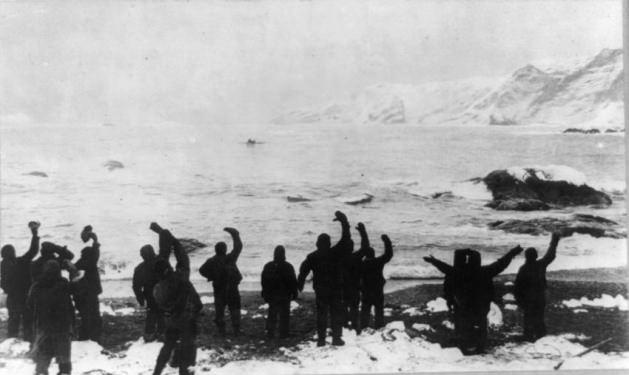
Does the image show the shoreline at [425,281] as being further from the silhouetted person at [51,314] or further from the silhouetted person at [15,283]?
the silhouetted person at [51,314]

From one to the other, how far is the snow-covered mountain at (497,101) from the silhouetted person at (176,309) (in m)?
3.58

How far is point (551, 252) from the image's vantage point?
7.08 m

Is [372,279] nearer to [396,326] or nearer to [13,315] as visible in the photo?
[396,326]

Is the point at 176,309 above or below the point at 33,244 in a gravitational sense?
below

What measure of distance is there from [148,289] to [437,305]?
3.64 metres

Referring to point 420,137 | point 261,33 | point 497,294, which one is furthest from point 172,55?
point 497,294

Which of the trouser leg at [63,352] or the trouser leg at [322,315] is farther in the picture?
the trouser leg at [322,315]

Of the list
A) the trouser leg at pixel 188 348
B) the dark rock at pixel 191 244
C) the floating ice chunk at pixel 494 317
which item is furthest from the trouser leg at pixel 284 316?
the floating ice chunk at pixel 494 317

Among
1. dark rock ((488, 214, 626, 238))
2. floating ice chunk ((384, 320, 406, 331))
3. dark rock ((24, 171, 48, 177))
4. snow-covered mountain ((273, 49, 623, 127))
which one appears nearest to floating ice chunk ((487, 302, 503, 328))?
floating ice chunk ((384, 320, 406, 331))

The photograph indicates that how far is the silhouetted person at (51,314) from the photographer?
6.14 metres

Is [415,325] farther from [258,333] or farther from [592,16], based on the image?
[592,16]

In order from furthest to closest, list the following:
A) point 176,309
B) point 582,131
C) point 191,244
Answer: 1. point 582,131
2. point 191,244
3. point 176,309

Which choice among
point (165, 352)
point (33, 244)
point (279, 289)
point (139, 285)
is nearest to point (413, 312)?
point (279, 289)

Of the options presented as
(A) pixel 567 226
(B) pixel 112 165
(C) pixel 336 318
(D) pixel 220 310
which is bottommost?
(C) pixel 336 318
